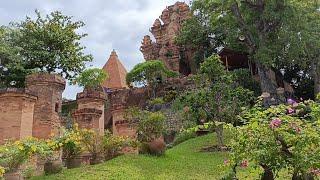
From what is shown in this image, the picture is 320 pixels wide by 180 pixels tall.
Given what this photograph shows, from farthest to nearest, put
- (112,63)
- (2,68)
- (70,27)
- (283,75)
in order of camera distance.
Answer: (112,63)
(283,75)
(70,27)
(2,68)

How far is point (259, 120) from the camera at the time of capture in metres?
7.01

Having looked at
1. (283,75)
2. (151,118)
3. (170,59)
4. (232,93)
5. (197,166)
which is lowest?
(197,166)

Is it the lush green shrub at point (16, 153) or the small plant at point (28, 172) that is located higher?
the lush green shrub at point (16, 153)

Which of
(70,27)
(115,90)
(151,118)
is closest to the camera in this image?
(151,118)

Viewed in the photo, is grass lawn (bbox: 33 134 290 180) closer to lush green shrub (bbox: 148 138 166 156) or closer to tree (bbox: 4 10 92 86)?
lush green shrub (bbox: 148 138 166 156)

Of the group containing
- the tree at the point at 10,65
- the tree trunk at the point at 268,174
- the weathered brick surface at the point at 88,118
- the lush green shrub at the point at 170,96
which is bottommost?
the tree trunk at the point at 268,174

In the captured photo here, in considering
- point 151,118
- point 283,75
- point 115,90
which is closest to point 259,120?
point 151,118

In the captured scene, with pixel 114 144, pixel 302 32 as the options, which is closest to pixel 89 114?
pixel 114 144

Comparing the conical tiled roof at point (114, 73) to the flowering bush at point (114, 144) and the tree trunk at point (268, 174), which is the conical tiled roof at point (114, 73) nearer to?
the flowering bush at point (114, 144)

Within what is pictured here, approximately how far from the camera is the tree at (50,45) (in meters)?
26.8

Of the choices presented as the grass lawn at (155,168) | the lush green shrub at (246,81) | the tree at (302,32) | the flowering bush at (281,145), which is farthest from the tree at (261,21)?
the flowering bush at (281,145)

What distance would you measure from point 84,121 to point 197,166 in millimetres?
4532

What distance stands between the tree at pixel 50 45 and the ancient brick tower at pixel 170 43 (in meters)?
10.5

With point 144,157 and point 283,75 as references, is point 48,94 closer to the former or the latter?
point 144,157
